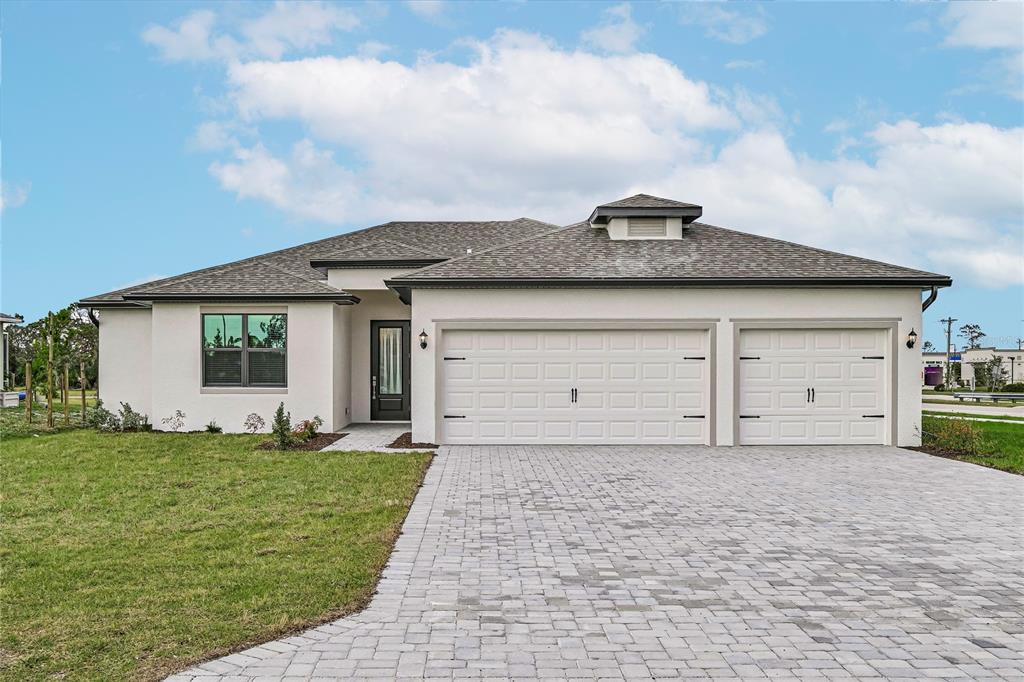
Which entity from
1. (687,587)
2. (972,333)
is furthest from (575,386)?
(972,333)

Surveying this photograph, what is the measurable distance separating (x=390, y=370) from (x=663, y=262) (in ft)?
25.1

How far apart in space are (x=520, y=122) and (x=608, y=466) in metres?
11.3

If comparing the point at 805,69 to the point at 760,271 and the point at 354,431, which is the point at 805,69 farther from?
the point at 354,431

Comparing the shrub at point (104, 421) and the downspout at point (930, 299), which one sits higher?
the downspout at point (930, 299)

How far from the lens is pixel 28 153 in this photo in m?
14.3

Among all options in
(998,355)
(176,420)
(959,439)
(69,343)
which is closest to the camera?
(959,439)

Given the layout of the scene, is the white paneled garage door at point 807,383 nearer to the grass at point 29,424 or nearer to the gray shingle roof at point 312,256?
the gray shingle roof at point 312,256

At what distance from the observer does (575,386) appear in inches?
551

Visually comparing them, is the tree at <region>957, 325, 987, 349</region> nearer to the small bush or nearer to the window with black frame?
the small bush

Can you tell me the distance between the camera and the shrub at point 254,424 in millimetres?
15703

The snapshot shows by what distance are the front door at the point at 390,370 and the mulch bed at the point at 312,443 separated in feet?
9.89

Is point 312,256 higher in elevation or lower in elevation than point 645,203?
lower

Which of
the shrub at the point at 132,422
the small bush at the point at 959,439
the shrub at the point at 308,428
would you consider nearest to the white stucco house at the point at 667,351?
the small bush at the point at 959,439

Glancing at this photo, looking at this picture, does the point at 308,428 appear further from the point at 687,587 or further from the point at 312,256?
the point at 687,587
